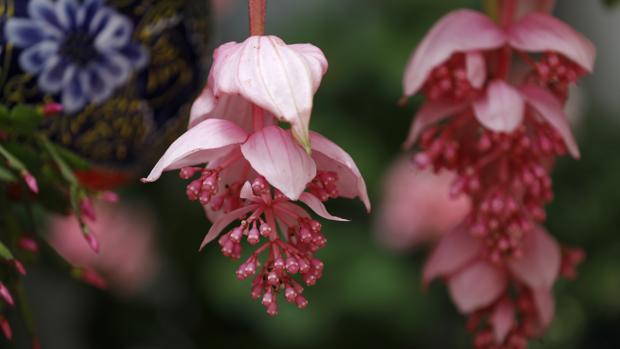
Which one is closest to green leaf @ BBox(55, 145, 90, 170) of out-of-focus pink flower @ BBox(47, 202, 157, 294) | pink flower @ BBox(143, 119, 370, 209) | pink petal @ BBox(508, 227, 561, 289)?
pink flower @ BBox(143, 119, 370, 209)

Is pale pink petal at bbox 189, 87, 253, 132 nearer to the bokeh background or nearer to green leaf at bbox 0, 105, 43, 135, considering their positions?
green leaf at bbox 0, 105, 43, 135

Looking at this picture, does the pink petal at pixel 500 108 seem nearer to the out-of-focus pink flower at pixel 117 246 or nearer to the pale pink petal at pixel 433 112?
the pale pink petal at pixel 433 112

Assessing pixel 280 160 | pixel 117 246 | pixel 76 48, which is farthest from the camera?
pixel 117 246

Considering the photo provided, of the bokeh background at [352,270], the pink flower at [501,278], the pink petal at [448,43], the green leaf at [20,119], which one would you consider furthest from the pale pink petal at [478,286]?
the bokeh background at [352,270]

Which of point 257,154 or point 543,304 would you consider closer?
point 257,154

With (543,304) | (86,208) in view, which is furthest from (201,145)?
(543,304)

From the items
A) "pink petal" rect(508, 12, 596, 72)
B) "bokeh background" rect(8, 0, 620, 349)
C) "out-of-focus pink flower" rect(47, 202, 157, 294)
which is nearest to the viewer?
"pink petal" rect(508, 12, 596, 72)

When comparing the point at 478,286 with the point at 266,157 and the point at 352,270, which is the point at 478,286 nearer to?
the point at 266,157
